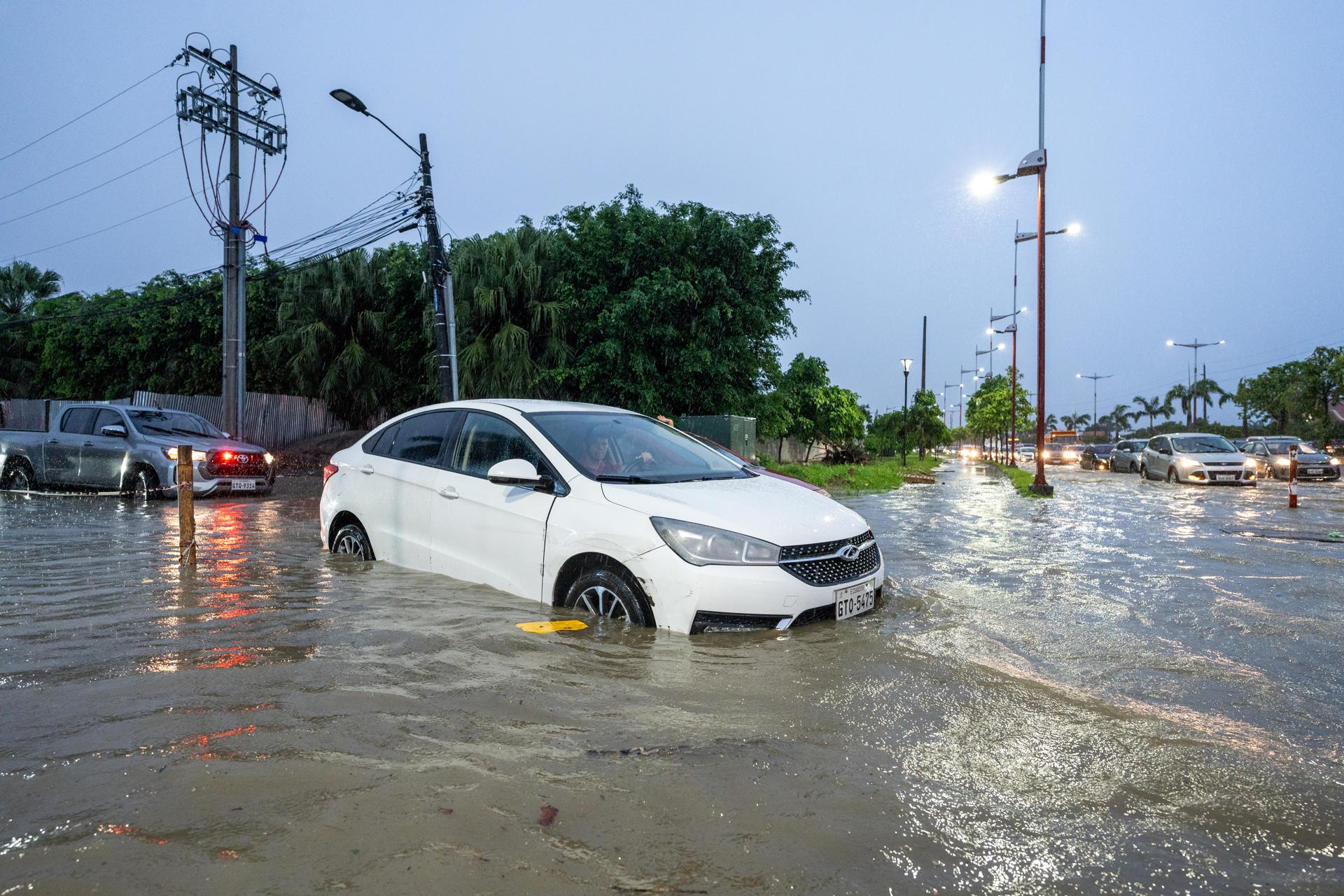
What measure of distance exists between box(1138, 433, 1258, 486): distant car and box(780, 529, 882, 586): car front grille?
21.6 m

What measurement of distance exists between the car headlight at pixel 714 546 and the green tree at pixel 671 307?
696 inches

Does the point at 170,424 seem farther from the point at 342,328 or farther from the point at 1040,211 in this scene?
the point at 1040,211

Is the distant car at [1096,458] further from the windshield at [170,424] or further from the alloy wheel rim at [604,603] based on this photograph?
the alloy wheel rim at [604,603]

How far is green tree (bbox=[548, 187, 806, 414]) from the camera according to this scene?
72.9 feet

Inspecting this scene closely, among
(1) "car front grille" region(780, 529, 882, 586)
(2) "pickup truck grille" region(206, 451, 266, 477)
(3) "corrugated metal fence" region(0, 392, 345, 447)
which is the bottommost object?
(1) "car front grille" region(780, 529, 882, 586)

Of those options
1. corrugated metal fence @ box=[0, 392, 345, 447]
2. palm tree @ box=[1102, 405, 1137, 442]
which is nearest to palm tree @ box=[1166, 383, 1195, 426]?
palm tree @ box=[1102, 405, 1137, 442]

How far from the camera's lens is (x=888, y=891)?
210cm

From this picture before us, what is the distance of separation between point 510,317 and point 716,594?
804 inches

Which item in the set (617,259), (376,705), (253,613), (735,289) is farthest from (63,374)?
(376,705)

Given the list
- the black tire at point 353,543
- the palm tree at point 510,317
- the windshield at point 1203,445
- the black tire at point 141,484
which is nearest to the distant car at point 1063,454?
the windshield at point 1203,445

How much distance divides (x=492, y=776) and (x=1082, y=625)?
4.01 m

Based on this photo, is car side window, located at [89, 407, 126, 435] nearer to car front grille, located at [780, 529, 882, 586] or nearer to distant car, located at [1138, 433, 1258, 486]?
car front grille, located at [780, 529, 882, 586]

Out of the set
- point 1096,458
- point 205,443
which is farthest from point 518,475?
point 1096,458

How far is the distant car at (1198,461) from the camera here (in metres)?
22.0
